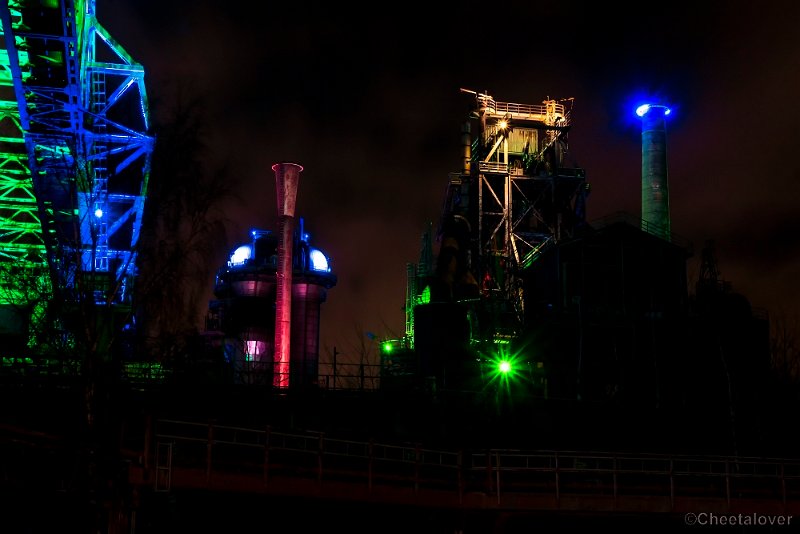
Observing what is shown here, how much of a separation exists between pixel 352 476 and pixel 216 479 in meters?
3.63

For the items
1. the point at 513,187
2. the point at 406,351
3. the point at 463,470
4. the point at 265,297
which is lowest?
the point at 463,470

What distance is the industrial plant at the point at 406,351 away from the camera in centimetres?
1975

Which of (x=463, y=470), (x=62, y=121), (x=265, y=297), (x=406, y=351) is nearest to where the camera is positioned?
(x=463, y=470)

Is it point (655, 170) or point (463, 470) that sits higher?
point (655, 170)

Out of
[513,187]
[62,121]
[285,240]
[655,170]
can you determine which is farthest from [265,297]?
[655,170]

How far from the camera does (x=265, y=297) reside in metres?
61.8

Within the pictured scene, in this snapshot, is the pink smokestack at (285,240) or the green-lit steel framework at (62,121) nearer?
the green-lit steel framework at (62,121)

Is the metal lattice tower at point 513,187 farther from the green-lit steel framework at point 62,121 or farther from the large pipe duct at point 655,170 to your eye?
the green-lit steel framework at point 62,121

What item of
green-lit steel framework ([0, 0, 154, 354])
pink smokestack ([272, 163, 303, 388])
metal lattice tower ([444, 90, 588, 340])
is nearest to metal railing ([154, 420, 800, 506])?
green-lit steel framework ([0, 0, 154, 354])

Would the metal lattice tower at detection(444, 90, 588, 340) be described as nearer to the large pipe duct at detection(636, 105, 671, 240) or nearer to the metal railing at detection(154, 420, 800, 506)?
the large pipe duct at detection(636, 105, 671, 240)

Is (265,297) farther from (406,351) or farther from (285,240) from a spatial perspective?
(406,351)

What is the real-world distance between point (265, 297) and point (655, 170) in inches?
1169

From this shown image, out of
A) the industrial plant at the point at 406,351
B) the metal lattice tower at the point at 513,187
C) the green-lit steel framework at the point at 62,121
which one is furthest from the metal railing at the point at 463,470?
the metal lattice tower at the point at 513,187

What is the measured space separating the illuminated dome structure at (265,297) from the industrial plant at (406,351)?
0.61 feet
